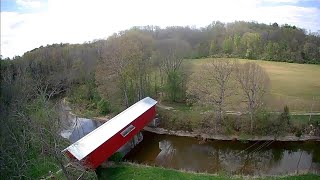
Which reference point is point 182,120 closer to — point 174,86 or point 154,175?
point 174,86

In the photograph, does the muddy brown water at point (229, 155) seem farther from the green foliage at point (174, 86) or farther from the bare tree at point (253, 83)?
the green foliage at point (174, 86)

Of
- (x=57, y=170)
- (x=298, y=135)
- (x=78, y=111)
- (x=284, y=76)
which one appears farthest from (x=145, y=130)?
(x=284, y=76)

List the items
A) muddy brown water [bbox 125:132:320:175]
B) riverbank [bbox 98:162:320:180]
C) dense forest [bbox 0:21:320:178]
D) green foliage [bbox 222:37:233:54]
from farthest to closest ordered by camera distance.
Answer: green foliage [bbox 222:37:233:54], dense forest [bbox 0:21:320:178], muddy brown water [bbox 125:132:320:175], riverbank [bbox 98:162:320:180]

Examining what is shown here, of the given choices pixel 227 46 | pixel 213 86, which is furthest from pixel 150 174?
pixel 227 46

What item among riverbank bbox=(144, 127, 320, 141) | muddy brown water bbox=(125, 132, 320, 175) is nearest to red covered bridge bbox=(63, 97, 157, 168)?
muddy brown water bbox=(125, 132, 320, 175)

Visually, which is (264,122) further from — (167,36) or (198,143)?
(167,36)

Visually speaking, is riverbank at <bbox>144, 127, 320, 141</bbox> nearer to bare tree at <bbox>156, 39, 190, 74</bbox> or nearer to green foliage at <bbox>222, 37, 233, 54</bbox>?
bare tree at <bbox>156, 39, 190, 74</bbox>
